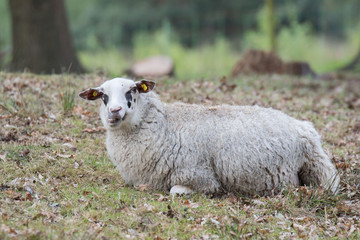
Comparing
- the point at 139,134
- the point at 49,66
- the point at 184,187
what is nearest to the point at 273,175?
the point at 184,187

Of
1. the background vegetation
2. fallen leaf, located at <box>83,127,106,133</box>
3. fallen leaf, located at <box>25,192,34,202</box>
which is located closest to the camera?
fallen leaf, located at <box>25,192,34,202</box>

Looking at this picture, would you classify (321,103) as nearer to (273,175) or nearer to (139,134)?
(273,175)

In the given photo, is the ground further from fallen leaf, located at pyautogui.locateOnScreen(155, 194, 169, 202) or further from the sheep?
the sheep

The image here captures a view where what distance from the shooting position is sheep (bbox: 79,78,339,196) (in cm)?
588

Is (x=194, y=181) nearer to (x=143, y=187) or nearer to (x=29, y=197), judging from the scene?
(x=143, y=187)

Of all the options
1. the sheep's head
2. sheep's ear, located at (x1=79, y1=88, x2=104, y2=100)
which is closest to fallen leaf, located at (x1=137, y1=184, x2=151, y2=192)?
the sheep's head

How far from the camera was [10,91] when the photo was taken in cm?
873

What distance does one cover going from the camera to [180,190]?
575 cm

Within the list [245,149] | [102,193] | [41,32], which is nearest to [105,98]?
[102,193]

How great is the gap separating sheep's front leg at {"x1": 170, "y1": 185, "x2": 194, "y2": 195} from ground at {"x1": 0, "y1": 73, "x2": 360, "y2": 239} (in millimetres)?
84

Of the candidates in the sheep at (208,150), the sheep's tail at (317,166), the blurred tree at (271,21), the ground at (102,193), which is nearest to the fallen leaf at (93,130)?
the ground at (102,193)

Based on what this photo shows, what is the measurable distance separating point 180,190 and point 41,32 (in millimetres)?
8691

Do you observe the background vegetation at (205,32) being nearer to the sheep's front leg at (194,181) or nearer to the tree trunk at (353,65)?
the tree trunk at (353,65)

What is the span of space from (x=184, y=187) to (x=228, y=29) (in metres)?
22.5
